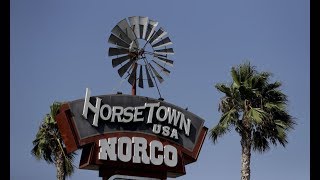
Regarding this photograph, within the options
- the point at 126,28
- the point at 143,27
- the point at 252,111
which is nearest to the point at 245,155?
the point at 252,111

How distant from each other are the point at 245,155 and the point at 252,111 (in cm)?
193

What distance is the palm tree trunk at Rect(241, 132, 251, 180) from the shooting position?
86.3 ft

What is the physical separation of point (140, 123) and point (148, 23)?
3.93 m

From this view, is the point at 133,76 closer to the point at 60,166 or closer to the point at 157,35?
the point at 157,35

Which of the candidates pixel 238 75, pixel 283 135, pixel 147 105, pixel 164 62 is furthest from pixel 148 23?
pixel 283 135

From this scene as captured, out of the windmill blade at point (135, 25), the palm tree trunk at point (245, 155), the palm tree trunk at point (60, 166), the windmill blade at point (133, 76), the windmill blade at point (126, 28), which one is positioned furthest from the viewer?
the palm tree trunk at point (60, 166)

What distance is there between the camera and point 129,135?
2120 centimetres

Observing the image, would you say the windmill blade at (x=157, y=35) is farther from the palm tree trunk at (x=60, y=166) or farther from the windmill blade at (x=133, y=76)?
the palm tree trunk at (x=60, y=166)

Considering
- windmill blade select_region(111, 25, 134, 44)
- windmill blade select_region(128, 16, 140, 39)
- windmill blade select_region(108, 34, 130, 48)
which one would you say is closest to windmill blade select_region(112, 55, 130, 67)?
windmill blade select_region(108, 34, 130, 48)

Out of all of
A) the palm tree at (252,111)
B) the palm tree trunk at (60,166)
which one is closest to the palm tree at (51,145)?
the palm tree trunk at (60,166)

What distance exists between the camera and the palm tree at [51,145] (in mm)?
32219
